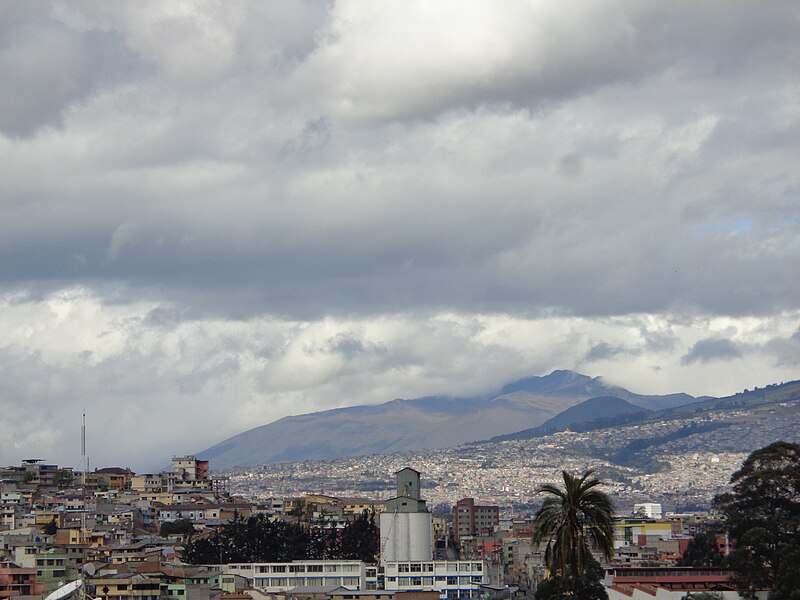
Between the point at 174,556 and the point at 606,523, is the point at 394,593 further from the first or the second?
the point at 606,523

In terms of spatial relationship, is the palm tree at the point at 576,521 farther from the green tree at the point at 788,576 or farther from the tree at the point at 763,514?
the tree at the point at 763,514

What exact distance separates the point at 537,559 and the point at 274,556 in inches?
1677

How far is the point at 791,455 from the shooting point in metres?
93.1

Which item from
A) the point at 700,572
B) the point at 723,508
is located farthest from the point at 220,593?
the point at 723,508

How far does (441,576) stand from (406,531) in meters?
12.0

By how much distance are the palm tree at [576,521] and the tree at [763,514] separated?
23797 millimetres

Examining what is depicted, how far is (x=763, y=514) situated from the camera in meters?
91.8

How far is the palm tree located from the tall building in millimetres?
93185

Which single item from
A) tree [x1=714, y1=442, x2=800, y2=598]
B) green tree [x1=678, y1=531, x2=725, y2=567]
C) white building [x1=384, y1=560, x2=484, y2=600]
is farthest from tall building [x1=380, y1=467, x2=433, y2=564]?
tree [x1=714, y1=442, x2=800, y2=598]

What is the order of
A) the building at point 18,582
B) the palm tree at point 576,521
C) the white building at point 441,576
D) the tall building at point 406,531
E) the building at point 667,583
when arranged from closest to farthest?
the palm tree at point 576,521 → the building at point 667,583 → the building at point 18,582 → the white building at point 441,576 → the tall building at point 406,531

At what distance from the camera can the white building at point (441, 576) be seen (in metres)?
149

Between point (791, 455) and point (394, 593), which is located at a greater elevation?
point (791, 455)

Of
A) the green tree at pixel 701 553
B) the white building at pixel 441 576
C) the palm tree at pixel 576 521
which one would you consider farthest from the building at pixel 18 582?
the palm tree at pixel 576 521

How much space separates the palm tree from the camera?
64.4 meters
